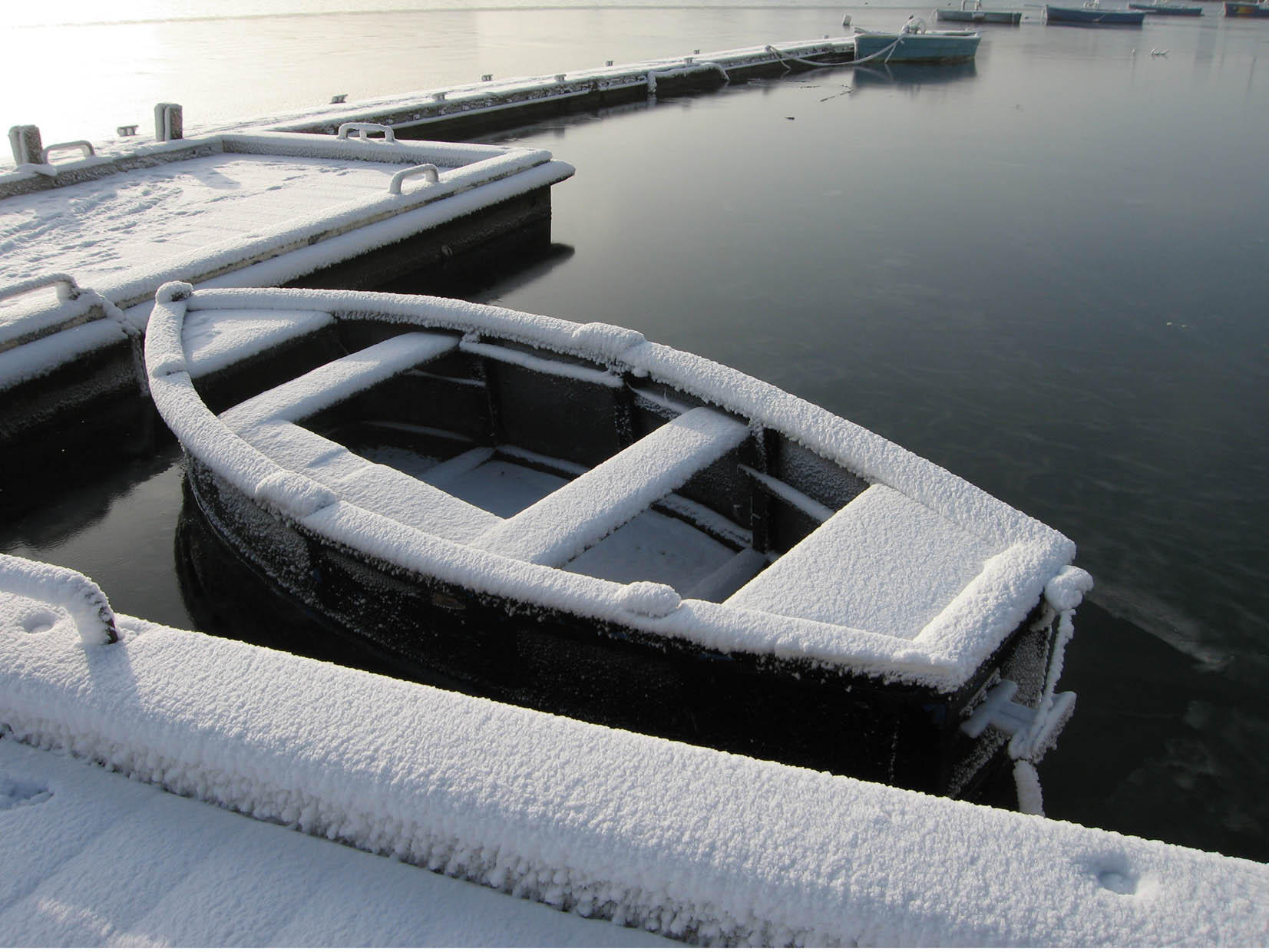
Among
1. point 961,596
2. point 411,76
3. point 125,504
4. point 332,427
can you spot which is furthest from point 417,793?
point 411,76

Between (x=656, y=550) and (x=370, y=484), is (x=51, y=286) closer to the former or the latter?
(x=370, y=484)

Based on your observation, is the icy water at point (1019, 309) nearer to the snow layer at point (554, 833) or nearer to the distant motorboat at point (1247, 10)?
the snow layer at point (554, 833)

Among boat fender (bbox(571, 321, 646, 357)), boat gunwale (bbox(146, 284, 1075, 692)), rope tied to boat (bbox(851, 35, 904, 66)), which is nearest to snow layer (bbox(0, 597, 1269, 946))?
boat gunwale (bbox(146, 284, 1075, 692))

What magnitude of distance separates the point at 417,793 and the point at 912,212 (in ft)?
38.6

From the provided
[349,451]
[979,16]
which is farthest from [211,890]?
[979,16]

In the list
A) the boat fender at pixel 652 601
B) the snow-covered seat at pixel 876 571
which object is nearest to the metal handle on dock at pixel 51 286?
the boat fender at pixel 652 601

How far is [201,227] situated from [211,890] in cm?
867

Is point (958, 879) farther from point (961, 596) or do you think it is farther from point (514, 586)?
point (514, 586)

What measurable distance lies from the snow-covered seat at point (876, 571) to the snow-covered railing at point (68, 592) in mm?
1817

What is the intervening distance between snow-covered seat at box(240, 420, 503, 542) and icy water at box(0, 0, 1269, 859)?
4.59 ft

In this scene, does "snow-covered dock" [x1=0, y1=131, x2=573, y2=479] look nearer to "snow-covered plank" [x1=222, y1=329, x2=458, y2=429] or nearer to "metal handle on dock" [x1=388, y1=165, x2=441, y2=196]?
"metal handle on dock" [x1=388, y1=165, x2=441, y2=196]

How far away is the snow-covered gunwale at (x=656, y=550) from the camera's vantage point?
2.80 metres

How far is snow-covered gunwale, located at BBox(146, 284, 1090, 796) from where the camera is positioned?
2.80 metres

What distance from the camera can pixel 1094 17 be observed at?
3969 cm
